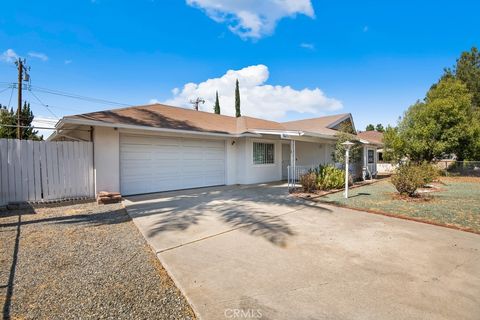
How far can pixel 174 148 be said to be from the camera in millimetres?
10125

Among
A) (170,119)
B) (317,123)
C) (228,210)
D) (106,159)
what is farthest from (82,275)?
(317,123)

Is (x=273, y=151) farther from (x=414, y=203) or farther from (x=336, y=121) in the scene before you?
(x=336, y=121)

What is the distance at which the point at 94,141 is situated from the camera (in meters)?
8.00

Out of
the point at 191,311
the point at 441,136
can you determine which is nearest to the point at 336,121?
the point at 441,136

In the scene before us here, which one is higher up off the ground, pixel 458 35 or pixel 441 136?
pixel 458 35

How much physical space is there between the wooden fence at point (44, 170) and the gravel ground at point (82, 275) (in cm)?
240

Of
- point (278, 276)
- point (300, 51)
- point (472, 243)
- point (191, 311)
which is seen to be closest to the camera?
point (191, 311)

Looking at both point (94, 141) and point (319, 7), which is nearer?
point (94, 141)

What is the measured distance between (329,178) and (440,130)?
41.1 ft

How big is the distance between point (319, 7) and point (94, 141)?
35.9ft

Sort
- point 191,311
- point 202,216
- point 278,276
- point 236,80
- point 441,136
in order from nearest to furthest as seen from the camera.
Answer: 1. point 191,311
2. point 278,276
3. point 202,216
4. point 441,136
5. point 236,80

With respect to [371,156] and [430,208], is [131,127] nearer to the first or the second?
[430,208]

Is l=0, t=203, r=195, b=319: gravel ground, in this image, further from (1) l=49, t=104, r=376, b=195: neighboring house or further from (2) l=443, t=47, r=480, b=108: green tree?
(2) l=443, t=47, r=480, b=108: green tree

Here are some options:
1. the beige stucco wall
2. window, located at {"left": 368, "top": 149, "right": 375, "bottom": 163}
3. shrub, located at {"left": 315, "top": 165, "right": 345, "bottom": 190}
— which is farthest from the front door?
the beige stucco wall
